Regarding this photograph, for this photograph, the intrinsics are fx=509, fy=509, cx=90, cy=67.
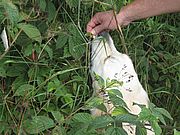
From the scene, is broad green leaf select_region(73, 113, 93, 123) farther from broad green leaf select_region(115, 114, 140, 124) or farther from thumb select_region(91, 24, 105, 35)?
thumb select_region(91, 24, 105, 35)

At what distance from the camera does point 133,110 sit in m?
1.68

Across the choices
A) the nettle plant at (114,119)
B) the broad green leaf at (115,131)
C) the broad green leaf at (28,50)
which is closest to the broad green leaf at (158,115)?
the nettle plant at (114,119)

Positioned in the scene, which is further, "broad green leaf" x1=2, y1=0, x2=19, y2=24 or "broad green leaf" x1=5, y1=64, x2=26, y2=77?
"broad green leaf" x1=5, y1=64, x2=26, y2=77

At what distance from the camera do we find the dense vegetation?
1.50m

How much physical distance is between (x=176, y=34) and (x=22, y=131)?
94 cm

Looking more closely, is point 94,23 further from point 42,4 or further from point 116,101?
point 116,101

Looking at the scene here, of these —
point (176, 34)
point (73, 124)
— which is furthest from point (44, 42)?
point (176, 34)

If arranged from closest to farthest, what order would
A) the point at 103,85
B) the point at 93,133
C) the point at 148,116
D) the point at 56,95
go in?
the point at 148,116
the point at 93,133
the point at 103,85
the point at 56,95

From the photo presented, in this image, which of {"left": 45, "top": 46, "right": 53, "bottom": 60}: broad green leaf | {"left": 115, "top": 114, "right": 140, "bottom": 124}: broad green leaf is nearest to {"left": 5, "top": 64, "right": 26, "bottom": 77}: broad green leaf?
{"left": 45, "top": 46, "right": 53, "bottom": 60}: broad green leaf

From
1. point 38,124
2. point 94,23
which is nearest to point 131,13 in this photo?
point 94,23

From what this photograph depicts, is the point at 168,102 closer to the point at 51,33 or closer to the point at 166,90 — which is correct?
the point at 166,90

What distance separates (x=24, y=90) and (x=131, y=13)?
20.4 inches

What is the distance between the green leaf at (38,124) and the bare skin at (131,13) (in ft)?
1.49

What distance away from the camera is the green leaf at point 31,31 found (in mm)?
1633
